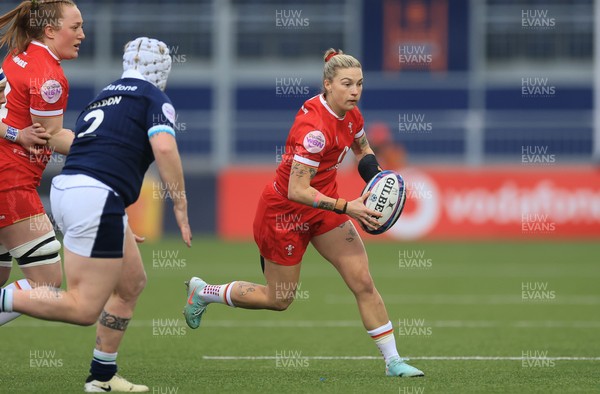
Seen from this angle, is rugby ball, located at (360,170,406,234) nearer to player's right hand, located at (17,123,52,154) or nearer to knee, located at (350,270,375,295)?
knee, located at (350,270,375,295)

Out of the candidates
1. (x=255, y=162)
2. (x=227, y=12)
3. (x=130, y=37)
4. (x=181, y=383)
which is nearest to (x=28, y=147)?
(x=181, y=383)

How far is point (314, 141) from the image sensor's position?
7.80m

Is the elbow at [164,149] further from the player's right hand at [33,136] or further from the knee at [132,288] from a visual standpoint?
the player's right hand at [33,136]

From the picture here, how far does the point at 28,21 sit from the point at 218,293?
2.50 meters

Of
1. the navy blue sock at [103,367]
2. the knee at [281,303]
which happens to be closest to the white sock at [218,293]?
the knee at [281,303]

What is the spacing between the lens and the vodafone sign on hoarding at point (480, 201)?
21.9 metres

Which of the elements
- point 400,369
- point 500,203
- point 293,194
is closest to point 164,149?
point 293,194

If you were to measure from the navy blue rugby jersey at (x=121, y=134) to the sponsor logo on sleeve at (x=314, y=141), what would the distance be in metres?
1.19

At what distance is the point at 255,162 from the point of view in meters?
26.6

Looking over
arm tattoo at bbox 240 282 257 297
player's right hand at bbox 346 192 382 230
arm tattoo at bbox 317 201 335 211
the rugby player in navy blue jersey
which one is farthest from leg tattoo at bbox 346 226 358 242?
the rugby player in navy blue jersey

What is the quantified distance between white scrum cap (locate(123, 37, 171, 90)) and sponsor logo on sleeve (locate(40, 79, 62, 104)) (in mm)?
573

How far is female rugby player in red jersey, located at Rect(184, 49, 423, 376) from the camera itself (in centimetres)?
782

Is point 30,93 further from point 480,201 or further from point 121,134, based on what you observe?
point 480,201

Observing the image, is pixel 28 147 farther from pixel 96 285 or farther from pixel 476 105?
pixel 476 105
